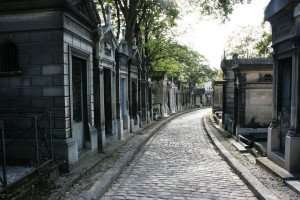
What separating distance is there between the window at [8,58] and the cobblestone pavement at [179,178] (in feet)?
12.5

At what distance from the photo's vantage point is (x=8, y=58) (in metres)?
7.09

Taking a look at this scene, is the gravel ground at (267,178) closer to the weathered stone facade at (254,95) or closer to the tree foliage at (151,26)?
the weathered stone facade at (254,95)

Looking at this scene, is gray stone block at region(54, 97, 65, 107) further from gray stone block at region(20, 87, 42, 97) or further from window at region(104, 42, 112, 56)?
window at region(104, 42, 112, 56)

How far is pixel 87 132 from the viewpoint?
28.5 feet

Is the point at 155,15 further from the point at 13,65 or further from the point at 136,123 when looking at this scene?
the point at 13,65

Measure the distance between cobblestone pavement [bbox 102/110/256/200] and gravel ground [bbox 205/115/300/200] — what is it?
45 centimetres

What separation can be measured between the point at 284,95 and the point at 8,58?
717cm

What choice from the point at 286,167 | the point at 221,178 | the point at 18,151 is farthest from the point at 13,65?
the point at 286,167

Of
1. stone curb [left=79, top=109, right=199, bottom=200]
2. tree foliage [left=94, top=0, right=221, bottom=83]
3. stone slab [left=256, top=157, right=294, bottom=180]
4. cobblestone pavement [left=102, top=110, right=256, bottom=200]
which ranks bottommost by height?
cobblestone pavement [left=102, top=110, right=256, bottom=200]

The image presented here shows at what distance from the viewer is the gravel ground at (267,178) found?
5.33 m

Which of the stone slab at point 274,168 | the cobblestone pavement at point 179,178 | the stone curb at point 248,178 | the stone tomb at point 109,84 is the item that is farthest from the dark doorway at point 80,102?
the stone slab at point 274,168

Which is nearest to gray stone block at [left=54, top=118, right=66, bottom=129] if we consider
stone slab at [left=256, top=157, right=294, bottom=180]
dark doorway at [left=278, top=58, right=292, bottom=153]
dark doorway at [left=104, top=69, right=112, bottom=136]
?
dark doorway at [left=104, top=69, right=112, bottom=136]

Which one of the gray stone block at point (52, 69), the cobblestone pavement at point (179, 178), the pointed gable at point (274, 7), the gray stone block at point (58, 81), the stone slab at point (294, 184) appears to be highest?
the pointed gable at point (274, 7)

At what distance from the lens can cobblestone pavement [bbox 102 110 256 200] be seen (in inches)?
222
